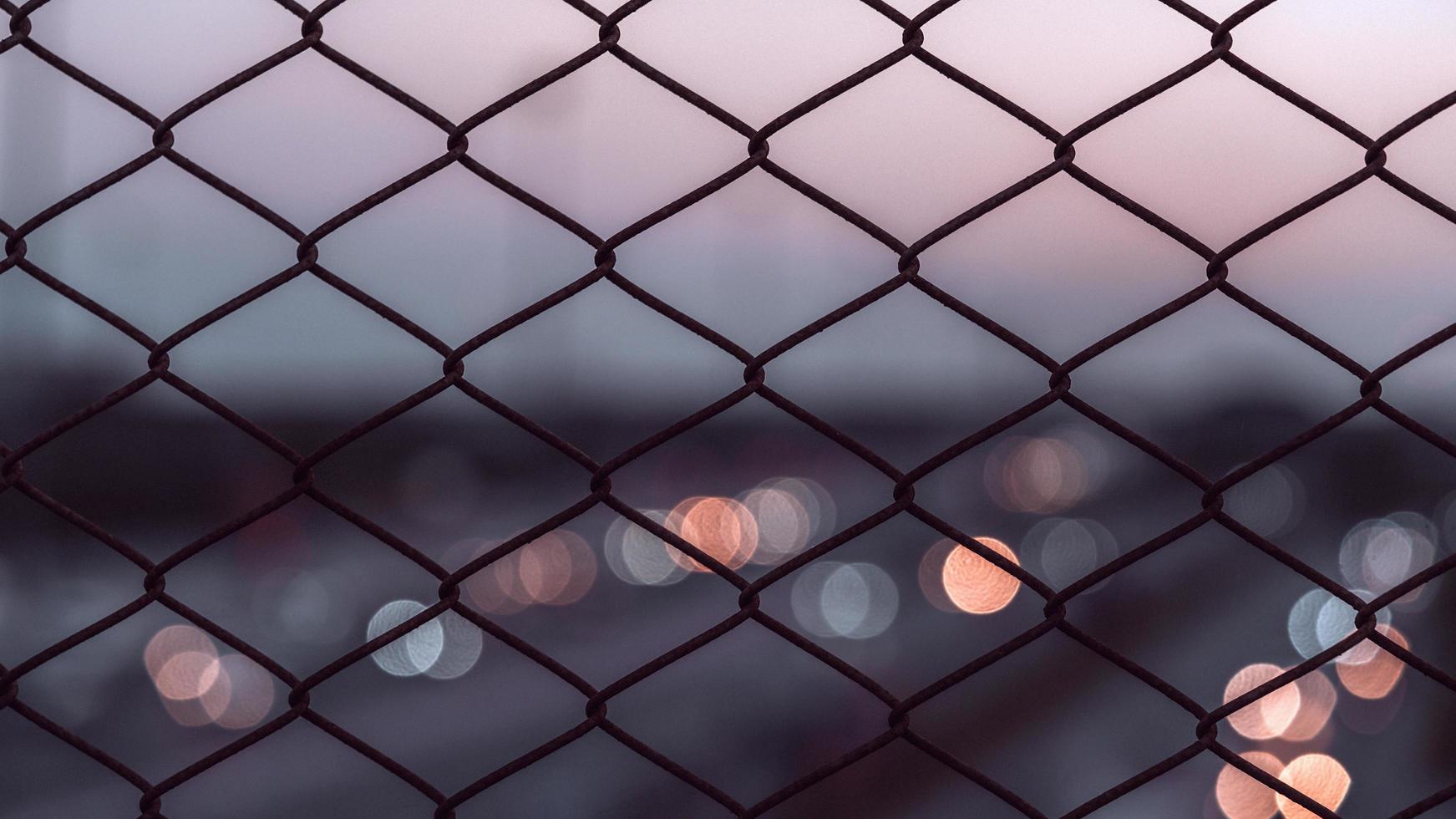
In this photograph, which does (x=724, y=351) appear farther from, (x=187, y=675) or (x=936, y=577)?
(x=936, y=577)

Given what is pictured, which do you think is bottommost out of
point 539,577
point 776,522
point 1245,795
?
point 1245,795

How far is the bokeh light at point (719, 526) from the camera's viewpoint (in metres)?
8.91

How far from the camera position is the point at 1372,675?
18.5 feet

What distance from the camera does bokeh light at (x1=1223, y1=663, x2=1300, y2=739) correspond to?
512cm

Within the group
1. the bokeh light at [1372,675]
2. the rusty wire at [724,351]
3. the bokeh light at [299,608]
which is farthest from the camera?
the bokeh light at [299,608]

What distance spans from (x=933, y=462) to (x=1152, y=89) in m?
0.36

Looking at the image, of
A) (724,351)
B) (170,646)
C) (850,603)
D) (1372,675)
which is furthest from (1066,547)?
(724,351)

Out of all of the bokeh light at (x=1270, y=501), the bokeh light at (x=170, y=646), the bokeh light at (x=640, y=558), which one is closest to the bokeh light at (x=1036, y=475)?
the bokeh light at (x=1270, y=501)

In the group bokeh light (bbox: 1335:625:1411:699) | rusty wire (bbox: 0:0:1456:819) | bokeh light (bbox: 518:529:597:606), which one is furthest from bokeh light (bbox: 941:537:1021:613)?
rusty wire (bbox: 0:0:1456:819)

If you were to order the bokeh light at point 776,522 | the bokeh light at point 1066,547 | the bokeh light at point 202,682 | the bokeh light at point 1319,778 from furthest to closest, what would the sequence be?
the bokeh light at point 776,522, the bokeh light at point 1066,547, the bokeh light at point 202,682, the bokeh light at point 1319,778

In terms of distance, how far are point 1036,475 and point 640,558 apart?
→ 159 inches

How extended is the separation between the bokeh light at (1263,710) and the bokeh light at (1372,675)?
0.25 m

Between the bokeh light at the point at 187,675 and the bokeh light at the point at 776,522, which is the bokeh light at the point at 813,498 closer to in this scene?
the bokeh light at the point at 776,522

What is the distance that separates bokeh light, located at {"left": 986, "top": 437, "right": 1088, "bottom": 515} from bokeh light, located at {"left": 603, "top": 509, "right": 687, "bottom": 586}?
2.66m
